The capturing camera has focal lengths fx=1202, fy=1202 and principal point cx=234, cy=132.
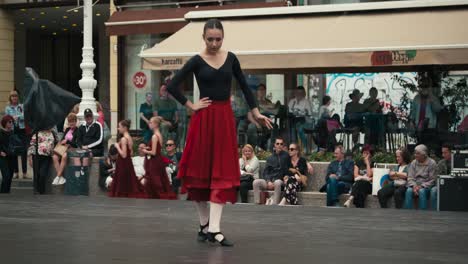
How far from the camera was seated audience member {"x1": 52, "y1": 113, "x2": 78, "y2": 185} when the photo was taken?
868 inches

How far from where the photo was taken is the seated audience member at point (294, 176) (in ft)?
63.4

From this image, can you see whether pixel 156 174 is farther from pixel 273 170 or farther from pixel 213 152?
pixel 213 152

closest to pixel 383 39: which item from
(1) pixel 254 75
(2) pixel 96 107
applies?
(1) pixel 254 75

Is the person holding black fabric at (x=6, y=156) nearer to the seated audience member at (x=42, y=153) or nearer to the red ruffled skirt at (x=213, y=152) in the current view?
the seated audience member at (x=42, y=153)

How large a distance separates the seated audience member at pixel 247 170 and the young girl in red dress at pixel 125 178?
167cm

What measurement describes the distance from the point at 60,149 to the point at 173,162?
2449 mm

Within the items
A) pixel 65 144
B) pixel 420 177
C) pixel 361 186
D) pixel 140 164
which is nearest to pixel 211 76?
pixel 420 177

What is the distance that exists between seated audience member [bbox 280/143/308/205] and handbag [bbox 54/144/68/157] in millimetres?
4638

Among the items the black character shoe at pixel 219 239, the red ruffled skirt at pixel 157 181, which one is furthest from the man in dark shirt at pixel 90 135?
the black character shoe at pixel 219 239

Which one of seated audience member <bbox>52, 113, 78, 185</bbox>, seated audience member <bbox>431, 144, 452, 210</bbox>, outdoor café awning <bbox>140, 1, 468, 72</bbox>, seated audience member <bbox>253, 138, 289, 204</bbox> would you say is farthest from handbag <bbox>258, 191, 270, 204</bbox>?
seated audience member <bbox>52, 113, 78, 185</bbox>

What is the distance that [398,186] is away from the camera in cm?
1838

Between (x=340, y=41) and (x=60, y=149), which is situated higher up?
(x=340, y=41)

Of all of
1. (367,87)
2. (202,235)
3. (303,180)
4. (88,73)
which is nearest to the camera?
(202,235)

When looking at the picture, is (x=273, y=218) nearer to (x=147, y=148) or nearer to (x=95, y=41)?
(x=147, y=148)
